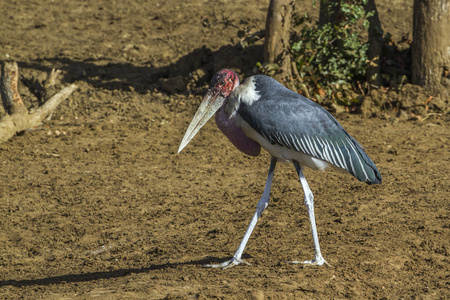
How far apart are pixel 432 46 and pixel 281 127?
4478mm

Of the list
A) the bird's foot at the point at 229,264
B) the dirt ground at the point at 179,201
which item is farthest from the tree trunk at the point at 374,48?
the bird's foot at the point at 229,264

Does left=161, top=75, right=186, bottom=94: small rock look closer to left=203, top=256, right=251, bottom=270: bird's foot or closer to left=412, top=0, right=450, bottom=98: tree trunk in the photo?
left=412, top=0, right=450, bottom=98: tree trunk

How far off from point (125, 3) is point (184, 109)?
4.56 metres

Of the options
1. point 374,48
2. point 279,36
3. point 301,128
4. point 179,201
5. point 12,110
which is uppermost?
point 279,36

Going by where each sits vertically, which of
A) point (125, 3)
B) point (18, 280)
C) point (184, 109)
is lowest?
point (18, 280)

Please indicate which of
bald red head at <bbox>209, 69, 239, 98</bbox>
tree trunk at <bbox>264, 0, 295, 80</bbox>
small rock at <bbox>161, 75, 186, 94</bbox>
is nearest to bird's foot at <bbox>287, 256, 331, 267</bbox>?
bald red head at <bbox>209, 69, 239, 98</bbox>

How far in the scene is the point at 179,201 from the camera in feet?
20.4

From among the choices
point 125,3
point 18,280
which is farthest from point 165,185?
point 125,3

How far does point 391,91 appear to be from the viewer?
337 inches

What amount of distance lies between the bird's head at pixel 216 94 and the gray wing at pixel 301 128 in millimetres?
154

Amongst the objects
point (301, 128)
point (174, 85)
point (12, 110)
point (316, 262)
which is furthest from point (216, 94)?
point (174, 85)

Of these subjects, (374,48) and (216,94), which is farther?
(374,48)

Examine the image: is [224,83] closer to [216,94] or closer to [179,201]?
[216,94]

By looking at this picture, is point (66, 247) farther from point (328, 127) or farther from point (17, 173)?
point (328, 127)
